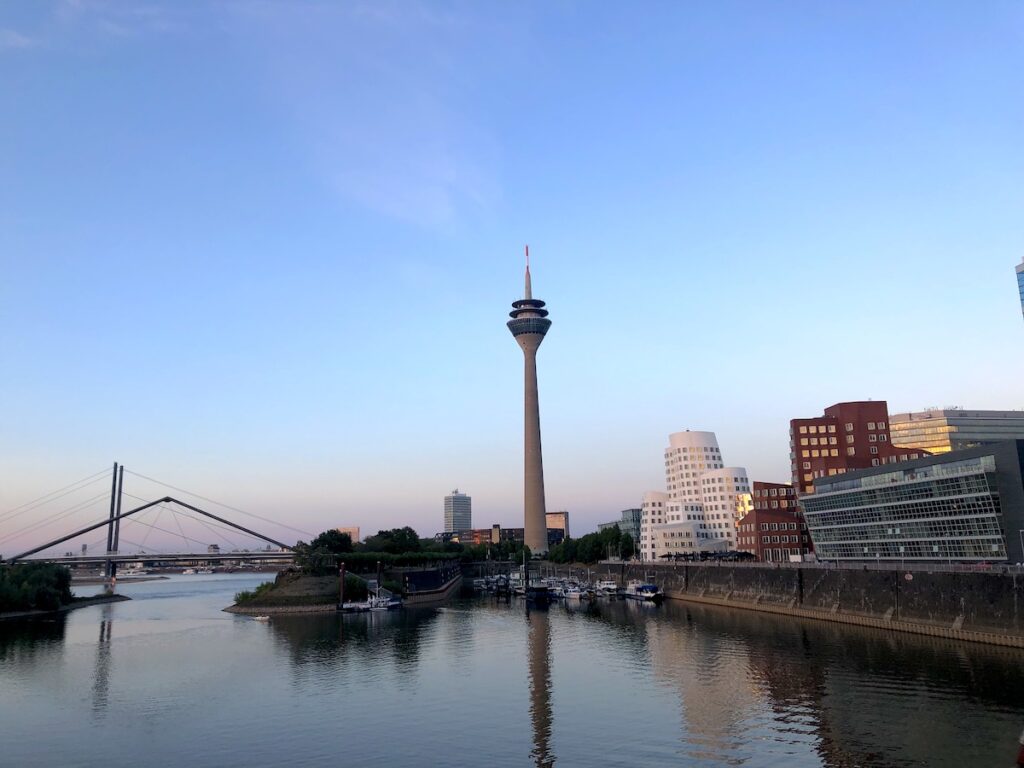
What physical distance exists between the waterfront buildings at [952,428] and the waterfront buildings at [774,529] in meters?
69.7

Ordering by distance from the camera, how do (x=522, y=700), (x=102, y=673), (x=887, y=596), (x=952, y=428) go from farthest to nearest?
(x=952, y=428) → (x=887, y=596) → (x=102, y=673) → (x=522, y=700)

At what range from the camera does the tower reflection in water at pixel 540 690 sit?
109 feet

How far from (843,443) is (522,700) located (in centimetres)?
9862

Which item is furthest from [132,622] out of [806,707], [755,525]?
[755,525]

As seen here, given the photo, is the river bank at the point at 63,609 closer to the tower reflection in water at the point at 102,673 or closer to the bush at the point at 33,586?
the bush at the point at 33,586

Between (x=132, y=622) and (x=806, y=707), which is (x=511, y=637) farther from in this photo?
(x=132, y=622)

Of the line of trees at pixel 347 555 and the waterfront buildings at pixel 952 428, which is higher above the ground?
the waterfront buildings at pixel 952 428

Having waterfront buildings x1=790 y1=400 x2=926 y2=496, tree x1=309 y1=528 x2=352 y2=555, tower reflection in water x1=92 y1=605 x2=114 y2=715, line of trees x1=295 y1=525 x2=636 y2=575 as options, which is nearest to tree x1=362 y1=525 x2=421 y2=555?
line of trees x1=295 y1=525 x2=636 y2=575

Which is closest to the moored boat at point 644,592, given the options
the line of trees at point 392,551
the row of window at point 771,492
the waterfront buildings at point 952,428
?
the row of window at point 771,492

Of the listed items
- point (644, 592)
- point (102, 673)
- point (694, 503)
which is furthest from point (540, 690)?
point (694, 503)

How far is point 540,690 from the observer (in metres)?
46.4

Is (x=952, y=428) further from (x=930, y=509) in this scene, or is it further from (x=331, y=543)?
(x=331, y=543)

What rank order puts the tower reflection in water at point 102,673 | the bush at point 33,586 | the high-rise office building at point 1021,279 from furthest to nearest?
the high-rise office building at point 1021,279 < the bush at point 33,586 < the tower reflection in water at point 102,673

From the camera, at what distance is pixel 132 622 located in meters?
95.7
